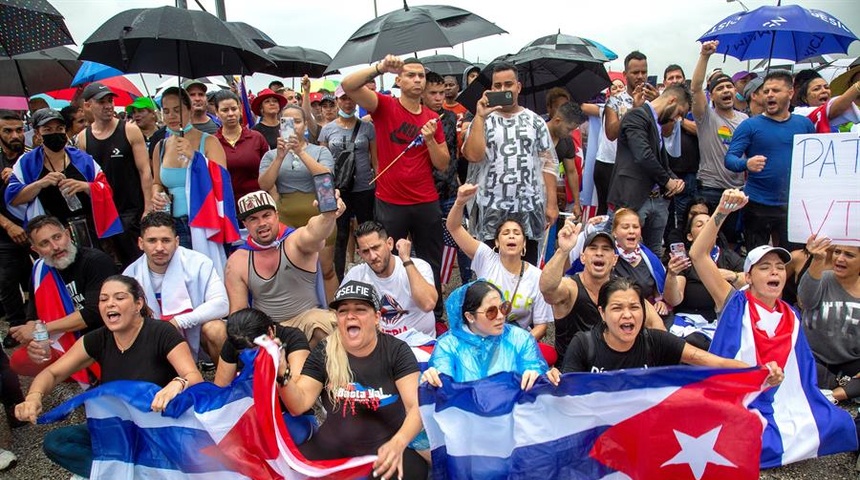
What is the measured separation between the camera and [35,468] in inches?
153

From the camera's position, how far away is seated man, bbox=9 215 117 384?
441 cm

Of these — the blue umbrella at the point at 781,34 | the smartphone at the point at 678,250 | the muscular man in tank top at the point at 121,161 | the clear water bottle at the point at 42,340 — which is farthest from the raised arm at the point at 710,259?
the muscular man in tank top at the point at 121,161

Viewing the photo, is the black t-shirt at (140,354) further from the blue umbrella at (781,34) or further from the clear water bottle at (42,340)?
the blue umbrella at (781,34)

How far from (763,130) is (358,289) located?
409cm

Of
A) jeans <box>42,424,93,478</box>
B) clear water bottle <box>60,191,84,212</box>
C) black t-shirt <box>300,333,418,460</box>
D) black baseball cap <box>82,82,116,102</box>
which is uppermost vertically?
black baseball cap <box>82,82,116,102</box>

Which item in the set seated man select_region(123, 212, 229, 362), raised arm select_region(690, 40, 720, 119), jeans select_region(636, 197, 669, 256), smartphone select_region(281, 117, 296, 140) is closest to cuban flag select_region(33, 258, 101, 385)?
seated man select_region(123, 212, 229, 362)

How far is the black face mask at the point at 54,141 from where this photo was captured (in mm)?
5242

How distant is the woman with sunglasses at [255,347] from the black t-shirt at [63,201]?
264 centimetres

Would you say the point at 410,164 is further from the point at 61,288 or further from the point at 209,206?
the point at 61,288

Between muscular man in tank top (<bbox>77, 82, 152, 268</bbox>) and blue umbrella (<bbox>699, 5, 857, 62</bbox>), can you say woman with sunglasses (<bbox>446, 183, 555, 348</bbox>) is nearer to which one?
muscular man in tank top (<bbox>77, 82, 152, 268</bbox>)

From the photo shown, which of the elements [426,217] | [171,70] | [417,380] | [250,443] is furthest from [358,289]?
[171,70]

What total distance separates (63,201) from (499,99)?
3748 mm

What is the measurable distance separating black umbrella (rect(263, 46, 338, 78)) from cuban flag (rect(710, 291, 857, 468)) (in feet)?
23.4

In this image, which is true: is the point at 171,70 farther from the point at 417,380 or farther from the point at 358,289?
the point at 417,380
